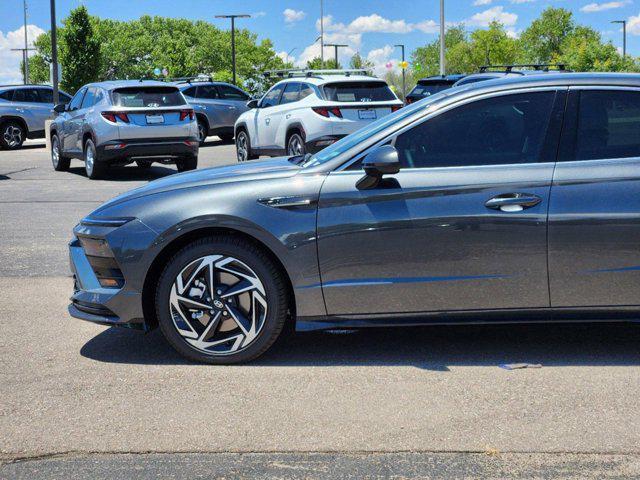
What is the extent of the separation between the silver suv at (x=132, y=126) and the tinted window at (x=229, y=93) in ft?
35.1

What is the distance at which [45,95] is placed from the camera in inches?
1125

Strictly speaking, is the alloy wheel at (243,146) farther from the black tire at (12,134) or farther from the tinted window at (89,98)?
the black tire at (12,134)

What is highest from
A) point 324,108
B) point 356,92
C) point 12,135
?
point 356,92

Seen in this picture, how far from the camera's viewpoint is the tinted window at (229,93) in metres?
28.3

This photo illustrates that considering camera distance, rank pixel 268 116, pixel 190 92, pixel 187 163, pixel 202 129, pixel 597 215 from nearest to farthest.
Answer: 1. pixel 597 215
2. pixel 187 163
3. pixel 268 116
4. pixel 202 129
5. pixel 190 92

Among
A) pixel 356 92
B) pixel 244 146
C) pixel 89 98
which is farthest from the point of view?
pixel 244 146

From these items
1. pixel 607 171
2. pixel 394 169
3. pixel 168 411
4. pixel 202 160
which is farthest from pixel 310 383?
pixel 202 160

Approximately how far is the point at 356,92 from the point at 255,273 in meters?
12.1

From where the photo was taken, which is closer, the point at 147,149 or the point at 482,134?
the point at 482,134

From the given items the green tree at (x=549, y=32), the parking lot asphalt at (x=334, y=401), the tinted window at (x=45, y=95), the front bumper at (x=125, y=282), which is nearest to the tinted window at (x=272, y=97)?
the tinted window at (x=45, y=95)

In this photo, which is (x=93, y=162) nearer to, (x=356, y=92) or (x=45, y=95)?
(x=356, y=92)

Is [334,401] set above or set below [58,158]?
below

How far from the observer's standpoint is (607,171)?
502 cm

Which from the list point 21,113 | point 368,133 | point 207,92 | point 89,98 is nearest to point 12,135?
point 21,113
